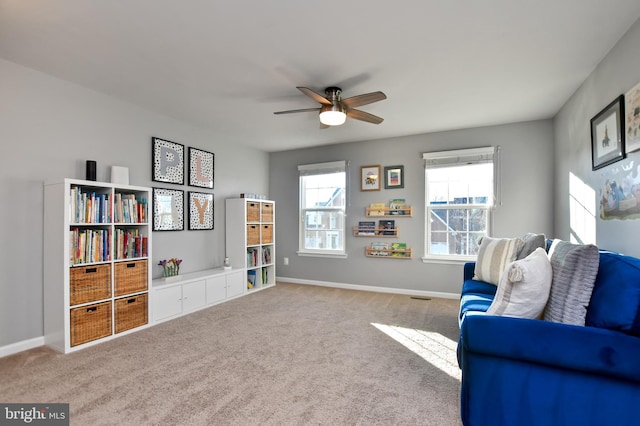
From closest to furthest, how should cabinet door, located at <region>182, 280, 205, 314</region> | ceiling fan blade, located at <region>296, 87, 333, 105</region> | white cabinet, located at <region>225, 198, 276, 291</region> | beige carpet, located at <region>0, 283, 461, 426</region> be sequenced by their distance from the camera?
beige carpet, located at <region>0, 283, 461, 426</region> < ceiling fan blade, located at <region>296, 87, 333, 105</region> < cabinet door, located at <region>182, 280, 205, 314</region> < white cabinet, located at <region>225, 198, 276, 291</region>

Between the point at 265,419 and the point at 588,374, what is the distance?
1654 millimetres

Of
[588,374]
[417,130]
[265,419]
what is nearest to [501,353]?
[588,374]

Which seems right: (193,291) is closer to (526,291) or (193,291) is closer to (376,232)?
(376,232)

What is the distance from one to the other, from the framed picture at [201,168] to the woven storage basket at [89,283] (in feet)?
5.74

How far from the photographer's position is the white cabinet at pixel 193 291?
360cm

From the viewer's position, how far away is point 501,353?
62.7 inches

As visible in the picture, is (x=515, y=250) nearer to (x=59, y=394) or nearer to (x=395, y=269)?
(x=395, y=269)

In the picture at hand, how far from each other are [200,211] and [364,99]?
290 centimetres

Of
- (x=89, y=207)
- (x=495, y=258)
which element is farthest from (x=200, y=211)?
(x=495, y=258)

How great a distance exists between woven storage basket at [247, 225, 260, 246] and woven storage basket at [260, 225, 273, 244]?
4.5 inches

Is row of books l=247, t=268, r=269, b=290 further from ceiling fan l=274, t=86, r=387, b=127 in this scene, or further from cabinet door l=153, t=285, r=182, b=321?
ceiling fan l=274, t=86, r=387, b=127

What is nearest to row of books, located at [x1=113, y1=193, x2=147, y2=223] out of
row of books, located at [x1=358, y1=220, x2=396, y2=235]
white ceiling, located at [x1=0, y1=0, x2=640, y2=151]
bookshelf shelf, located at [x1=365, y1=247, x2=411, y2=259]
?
white ceiling, located at [x1=0, y1=0, x2=640, y2=151]

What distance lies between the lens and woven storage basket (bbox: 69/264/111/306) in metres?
2.78

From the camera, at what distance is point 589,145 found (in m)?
2.99
